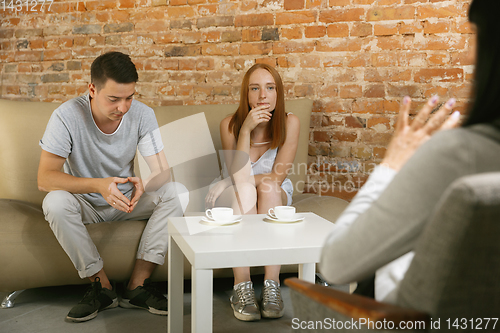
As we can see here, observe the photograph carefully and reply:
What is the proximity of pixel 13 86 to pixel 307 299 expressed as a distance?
292 centimetres

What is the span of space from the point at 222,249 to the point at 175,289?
1.57 feet

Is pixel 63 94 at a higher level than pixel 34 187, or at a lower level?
higher

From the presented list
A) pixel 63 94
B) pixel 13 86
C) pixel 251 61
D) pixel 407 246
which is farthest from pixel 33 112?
pixel 407 246

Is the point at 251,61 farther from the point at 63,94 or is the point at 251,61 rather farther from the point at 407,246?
the point at 407,246

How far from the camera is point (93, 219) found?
1.91 metres

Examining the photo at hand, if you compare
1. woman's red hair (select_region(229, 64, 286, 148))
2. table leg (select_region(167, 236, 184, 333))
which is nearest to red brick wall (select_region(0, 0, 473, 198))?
woman's red hair (select_region(229, 64, 286, 148))

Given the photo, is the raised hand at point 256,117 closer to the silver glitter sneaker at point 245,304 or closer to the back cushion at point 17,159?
the silver glitter sneaker at point 245,304

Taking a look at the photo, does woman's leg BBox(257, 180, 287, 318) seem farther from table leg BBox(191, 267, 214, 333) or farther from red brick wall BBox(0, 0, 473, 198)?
red brick wall BBox(0, 0, 473, 198)

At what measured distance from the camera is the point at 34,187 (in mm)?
2170

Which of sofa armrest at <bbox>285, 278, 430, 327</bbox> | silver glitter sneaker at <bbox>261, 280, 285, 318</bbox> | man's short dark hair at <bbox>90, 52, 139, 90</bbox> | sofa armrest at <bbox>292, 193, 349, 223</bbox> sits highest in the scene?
man's short dark hair at <bbox>90, 52, 139, 90</bbox>

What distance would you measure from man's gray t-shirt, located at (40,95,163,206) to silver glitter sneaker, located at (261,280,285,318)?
0.82 m

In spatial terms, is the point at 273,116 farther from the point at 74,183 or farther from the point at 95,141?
the point at 74,183

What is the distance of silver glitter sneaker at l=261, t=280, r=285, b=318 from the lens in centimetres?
170

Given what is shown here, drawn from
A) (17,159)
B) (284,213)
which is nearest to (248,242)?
(284,213)
